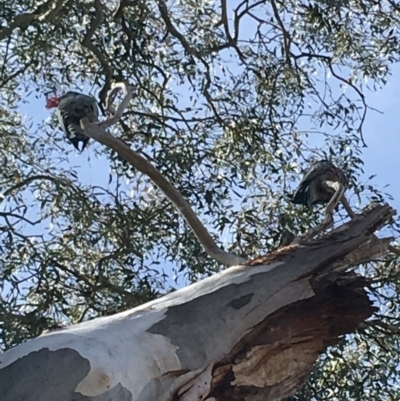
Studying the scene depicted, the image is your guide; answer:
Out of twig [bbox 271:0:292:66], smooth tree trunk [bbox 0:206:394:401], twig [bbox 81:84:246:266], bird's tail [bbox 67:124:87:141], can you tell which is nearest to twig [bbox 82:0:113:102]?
twig [bbox 271:0:292:66]

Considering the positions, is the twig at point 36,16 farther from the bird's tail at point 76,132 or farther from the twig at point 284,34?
the bird's tail at point 76,132

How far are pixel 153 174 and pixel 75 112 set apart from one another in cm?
36

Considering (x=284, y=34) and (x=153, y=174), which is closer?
(x=153, y=174)

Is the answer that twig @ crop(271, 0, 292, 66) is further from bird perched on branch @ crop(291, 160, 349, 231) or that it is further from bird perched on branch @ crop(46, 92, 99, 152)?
bird perched on branch @ crop(46, 92, 99, 152)

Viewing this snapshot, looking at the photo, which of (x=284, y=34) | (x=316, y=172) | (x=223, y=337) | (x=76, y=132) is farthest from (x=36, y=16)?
(x=223, y=337)

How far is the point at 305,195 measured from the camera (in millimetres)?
3393

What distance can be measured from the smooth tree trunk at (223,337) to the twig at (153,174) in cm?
25

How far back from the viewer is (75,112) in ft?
9.77

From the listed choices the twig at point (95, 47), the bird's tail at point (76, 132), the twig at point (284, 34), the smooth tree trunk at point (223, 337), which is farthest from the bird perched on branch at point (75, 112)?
the twig at point (284, 34)

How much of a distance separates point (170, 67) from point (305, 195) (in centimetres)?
290

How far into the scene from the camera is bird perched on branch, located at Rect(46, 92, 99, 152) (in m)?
2.95

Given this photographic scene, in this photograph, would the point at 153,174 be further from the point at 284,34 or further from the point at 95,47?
the point at 284,34

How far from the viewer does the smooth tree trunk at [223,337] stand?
6.09 ft

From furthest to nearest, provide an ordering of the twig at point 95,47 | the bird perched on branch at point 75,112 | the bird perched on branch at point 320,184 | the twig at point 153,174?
1. the twig at point 95,47
2. the bird perched on branch at point 320,184
3. the bird perched on branch at point 75,112
4. the twig at point 153,174
